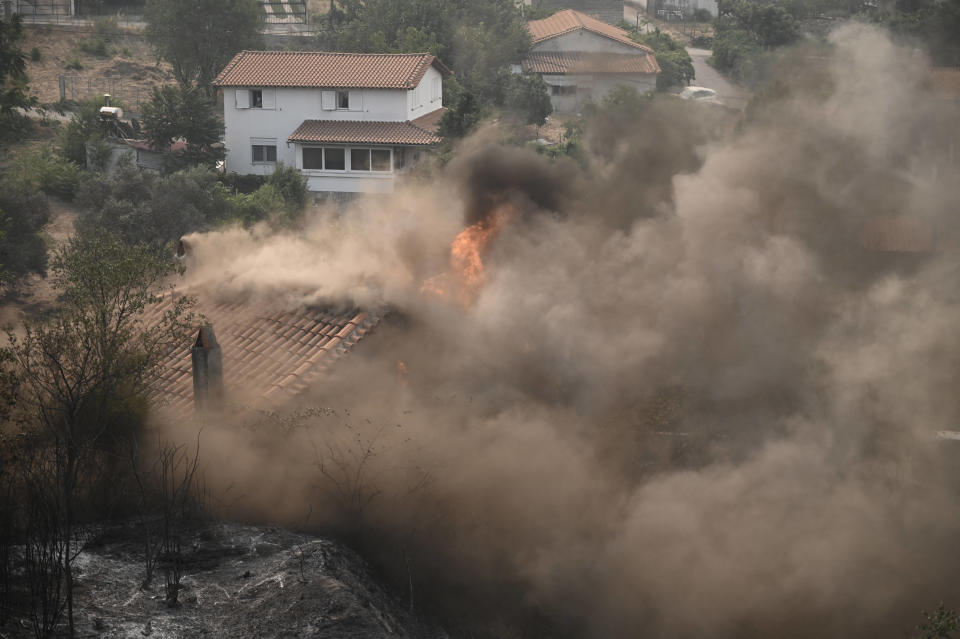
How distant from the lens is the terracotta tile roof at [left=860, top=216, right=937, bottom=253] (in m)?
22.8

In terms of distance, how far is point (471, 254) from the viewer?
23062 millimetres

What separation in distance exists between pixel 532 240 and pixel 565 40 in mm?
47197

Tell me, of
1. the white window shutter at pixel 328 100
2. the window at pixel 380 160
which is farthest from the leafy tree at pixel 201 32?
the window at pixel 380 160

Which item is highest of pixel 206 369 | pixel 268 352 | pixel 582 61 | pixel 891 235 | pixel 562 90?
pixel 582 61

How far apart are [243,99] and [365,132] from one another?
7.51m

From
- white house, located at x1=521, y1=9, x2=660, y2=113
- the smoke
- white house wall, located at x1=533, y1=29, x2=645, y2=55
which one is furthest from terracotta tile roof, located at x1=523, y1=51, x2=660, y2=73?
the smoke

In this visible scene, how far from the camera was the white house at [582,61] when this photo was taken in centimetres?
5466

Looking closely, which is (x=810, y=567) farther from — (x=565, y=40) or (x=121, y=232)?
(x=565, y=40)

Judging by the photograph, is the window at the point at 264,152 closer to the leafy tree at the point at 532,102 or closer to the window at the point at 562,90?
the leafy tree at the point at 532,102

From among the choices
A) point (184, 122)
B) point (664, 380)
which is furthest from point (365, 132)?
point (664, 380)

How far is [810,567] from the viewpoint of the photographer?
18.5 m

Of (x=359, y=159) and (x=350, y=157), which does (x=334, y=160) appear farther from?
(x=359, y=159)

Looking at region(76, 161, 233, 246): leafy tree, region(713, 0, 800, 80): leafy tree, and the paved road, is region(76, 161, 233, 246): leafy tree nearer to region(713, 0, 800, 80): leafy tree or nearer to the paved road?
the paved road

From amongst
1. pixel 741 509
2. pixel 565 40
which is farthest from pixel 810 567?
pixel 565 40
